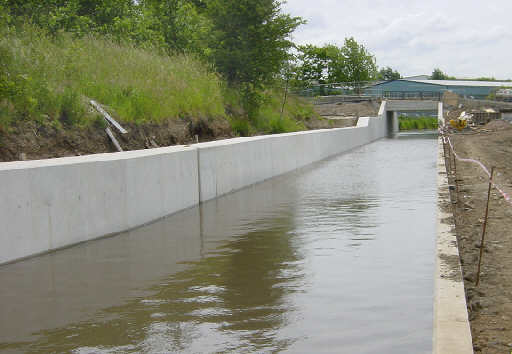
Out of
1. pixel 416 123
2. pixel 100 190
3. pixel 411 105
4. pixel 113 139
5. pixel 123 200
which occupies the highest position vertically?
pixel 411 105

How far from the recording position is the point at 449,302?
5.79 metres

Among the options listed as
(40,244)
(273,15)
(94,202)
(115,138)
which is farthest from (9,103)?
(273,15)

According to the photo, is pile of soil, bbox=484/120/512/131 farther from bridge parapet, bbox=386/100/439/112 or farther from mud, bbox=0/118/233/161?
mud, bbox=0/118/233/161

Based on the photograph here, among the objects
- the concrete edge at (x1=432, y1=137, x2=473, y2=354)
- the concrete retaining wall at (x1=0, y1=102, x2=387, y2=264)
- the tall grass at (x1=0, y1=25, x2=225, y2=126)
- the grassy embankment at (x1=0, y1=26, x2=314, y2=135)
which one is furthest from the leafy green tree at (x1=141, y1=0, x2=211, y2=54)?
the concrete edge at (x1=432, y1=137, x2=473, y2=354)

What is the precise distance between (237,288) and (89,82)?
12305 mm

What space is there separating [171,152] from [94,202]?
2.86m

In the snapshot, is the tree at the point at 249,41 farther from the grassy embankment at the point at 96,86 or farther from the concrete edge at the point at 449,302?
the concrete edge at the point at 449,302

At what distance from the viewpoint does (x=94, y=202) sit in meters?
9.83

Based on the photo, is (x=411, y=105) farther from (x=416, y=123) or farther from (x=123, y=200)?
(x=123, y=200)

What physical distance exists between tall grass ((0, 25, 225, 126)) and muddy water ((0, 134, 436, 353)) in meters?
4.73

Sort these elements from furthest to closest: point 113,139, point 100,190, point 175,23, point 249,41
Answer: point 175,23 → point 249,41 → point 113,139 → point 100,190

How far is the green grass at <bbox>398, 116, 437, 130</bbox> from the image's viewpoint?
99.7 meters

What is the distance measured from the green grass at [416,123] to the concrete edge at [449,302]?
9252 centimetres

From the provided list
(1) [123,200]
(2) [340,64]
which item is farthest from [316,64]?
(1) [123,200]
